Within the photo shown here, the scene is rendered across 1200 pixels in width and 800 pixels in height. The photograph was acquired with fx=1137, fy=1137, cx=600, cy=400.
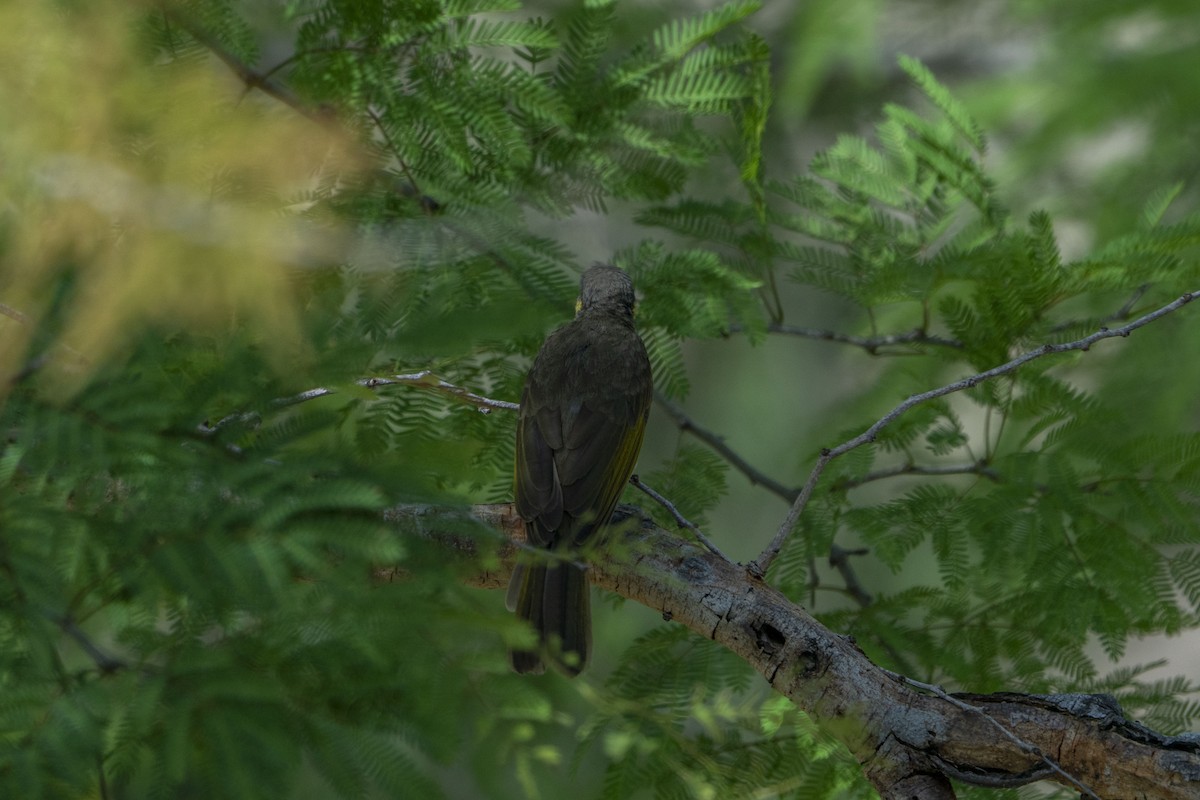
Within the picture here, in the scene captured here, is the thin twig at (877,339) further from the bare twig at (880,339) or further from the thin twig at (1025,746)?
the thin twig at (1025,746)

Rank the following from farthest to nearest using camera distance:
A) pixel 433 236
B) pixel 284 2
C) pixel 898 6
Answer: pixel 898 6 → pixel 284 2 → pixel 433 236

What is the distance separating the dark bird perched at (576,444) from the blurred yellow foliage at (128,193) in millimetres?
1260

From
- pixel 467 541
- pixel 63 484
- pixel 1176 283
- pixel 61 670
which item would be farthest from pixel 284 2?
pixel 1176 283

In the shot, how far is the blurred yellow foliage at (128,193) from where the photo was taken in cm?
224

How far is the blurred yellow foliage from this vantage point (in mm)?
2242

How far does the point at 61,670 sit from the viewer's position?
176cm

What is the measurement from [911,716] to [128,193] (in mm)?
2254

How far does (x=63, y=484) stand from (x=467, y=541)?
1189 millimetres

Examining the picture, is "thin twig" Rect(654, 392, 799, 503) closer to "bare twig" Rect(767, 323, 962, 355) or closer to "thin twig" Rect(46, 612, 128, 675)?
"bare twig" Rect(767, 323, 962, 355)

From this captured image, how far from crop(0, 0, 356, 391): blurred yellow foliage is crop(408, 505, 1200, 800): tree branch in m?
0.66

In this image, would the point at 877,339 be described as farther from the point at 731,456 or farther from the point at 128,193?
the point at 128,193

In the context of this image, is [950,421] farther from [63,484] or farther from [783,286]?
[783,286]

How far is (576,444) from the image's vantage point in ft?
14.0

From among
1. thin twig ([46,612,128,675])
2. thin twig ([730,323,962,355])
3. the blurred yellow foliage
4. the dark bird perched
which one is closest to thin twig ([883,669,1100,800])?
the dark bird perched
